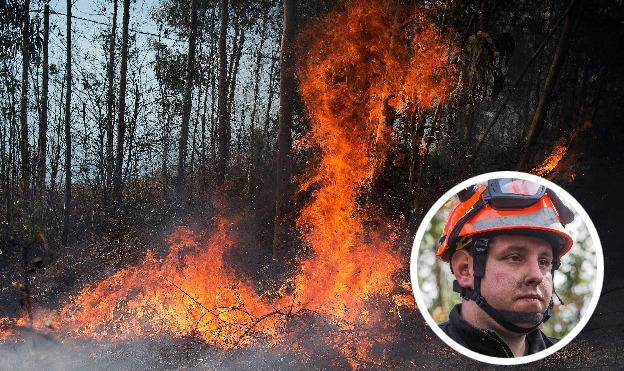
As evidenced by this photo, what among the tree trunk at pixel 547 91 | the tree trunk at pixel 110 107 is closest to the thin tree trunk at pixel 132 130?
the tree trunk at pixel 110 107

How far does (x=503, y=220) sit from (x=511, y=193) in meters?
0.20

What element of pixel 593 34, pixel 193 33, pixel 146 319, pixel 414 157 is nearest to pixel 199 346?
pixel 146 319

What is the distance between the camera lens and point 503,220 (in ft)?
9.46

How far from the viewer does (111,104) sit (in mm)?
21531

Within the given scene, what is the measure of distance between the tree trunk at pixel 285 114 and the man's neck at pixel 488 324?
9.21 meters

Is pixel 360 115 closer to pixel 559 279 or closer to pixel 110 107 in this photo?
pixel 559 279

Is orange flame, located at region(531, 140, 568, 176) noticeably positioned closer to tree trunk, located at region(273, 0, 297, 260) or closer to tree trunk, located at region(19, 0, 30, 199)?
tree trunk, located at region(273, 0, 297, 260)

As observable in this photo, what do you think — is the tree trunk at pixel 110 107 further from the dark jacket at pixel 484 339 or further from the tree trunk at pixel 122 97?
the dark jacket at pixel 484 339

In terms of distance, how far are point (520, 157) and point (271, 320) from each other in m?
4.98

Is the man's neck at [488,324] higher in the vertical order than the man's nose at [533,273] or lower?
lower

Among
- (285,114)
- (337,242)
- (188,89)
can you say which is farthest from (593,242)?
(188,89)

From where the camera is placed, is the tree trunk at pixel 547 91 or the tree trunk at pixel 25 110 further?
the tree trunk at pixel 25 110

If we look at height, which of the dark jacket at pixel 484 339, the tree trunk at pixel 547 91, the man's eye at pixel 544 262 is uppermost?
the tree trunk at pixel 547 91

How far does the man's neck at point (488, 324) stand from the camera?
3014 millimetres
